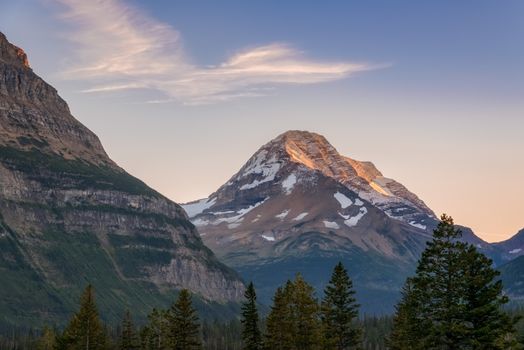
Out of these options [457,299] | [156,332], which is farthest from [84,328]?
[457,299]

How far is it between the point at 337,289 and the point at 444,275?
31.4 metres

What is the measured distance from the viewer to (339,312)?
92500 mm

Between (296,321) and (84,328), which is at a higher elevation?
(84,328)

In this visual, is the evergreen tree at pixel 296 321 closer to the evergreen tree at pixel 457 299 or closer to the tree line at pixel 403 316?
the tree line at pixel 403 316

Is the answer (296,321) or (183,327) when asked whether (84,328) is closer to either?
(183,327)

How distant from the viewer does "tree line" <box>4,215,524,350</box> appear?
193 feet

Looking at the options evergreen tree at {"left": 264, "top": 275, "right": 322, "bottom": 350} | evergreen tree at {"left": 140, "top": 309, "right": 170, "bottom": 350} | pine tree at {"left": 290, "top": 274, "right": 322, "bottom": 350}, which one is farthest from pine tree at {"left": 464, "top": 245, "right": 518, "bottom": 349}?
evergreen tree at {"left": 140, "top": 309, "right": 170, "bottom": 350}

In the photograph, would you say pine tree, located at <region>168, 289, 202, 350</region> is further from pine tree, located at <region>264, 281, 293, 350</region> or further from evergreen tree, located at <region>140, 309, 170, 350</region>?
evergreen tree, located at <region>140, 309, 170, 350</region>

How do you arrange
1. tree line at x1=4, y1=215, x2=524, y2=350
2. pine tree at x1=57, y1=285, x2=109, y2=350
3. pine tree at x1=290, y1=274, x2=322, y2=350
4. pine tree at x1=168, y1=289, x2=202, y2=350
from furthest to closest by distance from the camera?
pine tree at x1=57, y1=285, x2=109, y2=350
pine tree at x1=168, y1=289, x2=202, y2=350
pine tree at x1=290, y1=274, x2=322, y2=350
tree line at x1=4, y1=215, x2=524, y2=350

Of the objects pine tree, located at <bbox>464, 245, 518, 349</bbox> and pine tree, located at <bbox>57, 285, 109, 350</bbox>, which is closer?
pine tree, located at <bbox>464, 245, 518, 349</bbox>

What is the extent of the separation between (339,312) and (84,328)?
51.5 metres

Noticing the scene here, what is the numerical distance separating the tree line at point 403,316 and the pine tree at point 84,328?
0.15 metres

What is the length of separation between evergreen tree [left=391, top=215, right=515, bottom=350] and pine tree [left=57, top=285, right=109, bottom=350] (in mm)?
73965

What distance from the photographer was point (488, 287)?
192ft
